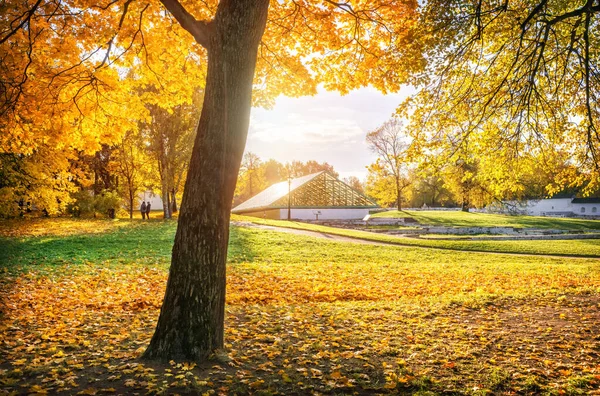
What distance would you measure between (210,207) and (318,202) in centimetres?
4045

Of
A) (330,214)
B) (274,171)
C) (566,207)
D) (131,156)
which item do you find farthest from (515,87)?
(274,171)

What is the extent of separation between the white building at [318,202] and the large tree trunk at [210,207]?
121 feet

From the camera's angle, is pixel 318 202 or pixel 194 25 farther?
pixel 318 202

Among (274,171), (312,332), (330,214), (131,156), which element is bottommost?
(312,332)

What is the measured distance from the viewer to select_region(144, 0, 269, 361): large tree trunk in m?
4.21

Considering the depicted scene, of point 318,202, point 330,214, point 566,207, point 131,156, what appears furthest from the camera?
point 566,207

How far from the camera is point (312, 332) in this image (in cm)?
562

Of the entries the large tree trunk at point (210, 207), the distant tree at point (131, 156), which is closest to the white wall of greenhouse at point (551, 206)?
the distant tree at point (131, 156)

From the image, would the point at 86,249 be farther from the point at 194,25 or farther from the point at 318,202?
the point at 318,202

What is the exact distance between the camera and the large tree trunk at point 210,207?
4.21 meters

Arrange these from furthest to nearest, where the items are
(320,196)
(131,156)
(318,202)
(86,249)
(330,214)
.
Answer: (320,196)
(318,202)
(330,214)
(131,156)
(86,249)

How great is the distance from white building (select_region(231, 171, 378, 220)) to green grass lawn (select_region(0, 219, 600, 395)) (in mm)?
30425

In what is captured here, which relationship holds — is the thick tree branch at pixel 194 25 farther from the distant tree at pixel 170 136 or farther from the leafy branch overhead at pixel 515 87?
the distant tree at pixel 170 136

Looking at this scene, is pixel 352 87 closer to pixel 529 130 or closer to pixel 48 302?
pixel 529 130
